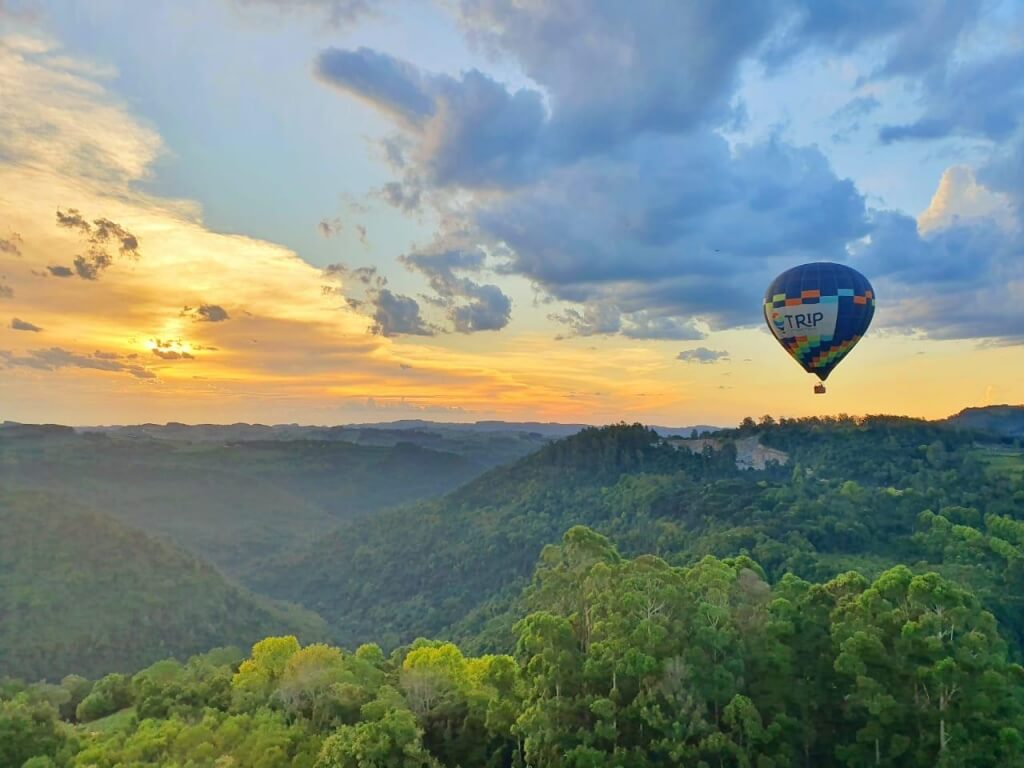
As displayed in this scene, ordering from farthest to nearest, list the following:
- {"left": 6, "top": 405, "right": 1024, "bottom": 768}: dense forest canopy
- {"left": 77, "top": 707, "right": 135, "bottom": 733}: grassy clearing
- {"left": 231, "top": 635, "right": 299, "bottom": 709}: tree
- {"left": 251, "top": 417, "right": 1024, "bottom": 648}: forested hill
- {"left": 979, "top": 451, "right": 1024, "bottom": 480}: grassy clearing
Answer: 1. {"left": 979, "top": 451, "right": 1024, "bottom": 480}: grassy clearing
2. {"left": 251, "top": 417, "right": 1024, "bottom": 648}: forested hill
3. {"left": 77, "top": 707, "right": 135, "bottom": 733}: grassy clearing
4. {"left": 231, "top": 635, "right": 299, "bottom": 709}: tree
5. {"left": 6, "top": 405, "right": 1024, "bottom": 768}: dense forest canopy

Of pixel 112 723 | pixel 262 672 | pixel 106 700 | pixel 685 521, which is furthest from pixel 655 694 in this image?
pixel 685 521

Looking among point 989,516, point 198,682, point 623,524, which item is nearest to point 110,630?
point 198,682

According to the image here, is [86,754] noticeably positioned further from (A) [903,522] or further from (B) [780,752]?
(A) [903,522]

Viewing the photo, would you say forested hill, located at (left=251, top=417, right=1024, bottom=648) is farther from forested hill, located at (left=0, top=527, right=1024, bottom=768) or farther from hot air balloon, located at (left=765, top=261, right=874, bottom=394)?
forested hill, located at (left=0, top=527, right=1024, bottom=768)

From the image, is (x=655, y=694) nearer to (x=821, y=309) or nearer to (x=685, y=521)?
(x=821, y=309)

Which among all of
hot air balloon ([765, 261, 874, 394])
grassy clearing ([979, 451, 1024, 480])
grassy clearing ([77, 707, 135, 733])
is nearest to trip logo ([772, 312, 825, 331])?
hot air balloon ([765, 261, 874, 394])

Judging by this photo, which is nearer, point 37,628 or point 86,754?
point 86,754
